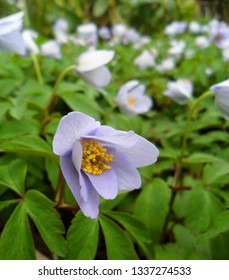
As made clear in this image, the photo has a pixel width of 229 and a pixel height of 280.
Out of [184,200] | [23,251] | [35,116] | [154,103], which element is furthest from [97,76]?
[154,103]

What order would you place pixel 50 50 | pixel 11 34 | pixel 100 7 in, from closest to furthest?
pixel 11 34 → pixel 50 50 → pixel 100 7

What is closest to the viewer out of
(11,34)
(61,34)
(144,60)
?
(11,34)

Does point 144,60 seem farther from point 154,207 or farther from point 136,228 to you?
point 136,228

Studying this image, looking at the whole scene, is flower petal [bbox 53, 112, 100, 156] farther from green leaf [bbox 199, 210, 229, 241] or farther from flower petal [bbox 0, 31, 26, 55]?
flower petal [bbox 0, 31, 26, 55]

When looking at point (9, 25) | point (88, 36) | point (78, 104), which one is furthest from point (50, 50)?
point (88, 36)

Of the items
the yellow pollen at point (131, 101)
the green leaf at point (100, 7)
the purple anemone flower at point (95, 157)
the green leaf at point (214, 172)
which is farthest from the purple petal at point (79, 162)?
the green leaf at point (100, 7)

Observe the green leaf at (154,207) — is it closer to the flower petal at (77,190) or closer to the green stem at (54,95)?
the flower petal at (77,190)

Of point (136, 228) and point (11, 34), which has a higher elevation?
point (11, 34)
